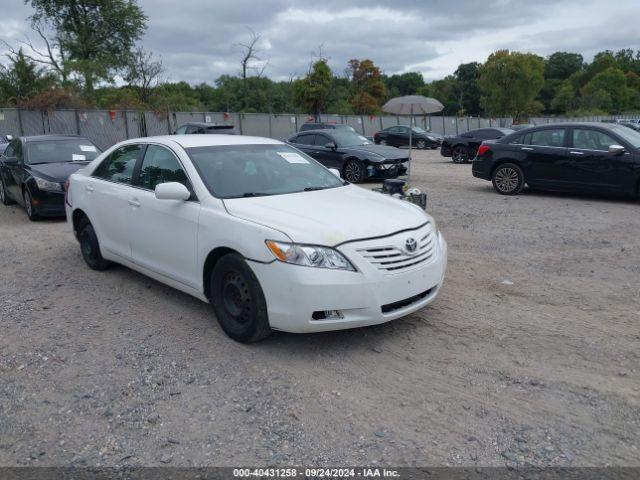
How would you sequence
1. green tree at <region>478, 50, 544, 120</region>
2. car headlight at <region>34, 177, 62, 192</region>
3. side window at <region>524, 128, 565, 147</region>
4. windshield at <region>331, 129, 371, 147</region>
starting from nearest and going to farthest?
car headlight at <region>34, 177, 62, 192</region> → side window at <region>524, 128, 565, 147</region> → windshield at <region>331, 129, 371, 147</region> → green tree at <region>478, 50, 544, 120</region>

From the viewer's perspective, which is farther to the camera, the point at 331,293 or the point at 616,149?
the point at 616,149

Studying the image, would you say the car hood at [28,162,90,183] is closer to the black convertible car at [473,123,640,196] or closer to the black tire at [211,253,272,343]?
the black tire at [211,253,272,343]

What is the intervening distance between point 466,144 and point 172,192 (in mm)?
18636

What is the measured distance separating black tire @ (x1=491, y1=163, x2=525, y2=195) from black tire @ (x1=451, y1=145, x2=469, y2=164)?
389 inches

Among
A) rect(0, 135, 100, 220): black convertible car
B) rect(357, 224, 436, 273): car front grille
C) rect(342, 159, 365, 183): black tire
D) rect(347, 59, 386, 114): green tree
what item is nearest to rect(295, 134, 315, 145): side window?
rect(342, 159, 365, 183): black tire

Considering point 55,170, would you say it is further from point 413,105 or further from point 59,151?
point 413,105

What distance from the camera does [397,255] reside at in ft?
13.8

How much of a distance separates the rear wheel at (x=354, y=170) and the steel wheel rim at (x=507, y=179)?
3.71m

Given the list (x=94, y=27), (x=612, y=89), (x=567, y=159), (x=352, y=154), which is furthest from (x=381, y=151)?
(x=612, y=89)

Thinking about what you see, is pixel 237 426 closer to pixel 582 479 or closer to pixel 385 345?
pixel 385 345

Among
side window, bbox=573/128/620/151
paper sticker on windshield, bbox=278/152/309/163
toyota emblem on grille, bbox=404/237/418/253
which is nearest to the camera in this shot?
toyota emblem on grille, bbox=404/237/418/253

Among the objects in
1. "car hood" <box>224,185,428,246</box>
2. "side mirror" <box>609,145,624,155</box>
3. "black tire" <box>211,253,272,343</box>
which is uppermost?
"side mirror" <box>609,145,624,155</box>

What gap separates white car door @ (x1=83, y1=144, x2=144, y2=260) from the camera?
5.66 metres

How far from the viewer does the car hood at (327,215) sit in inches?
161
